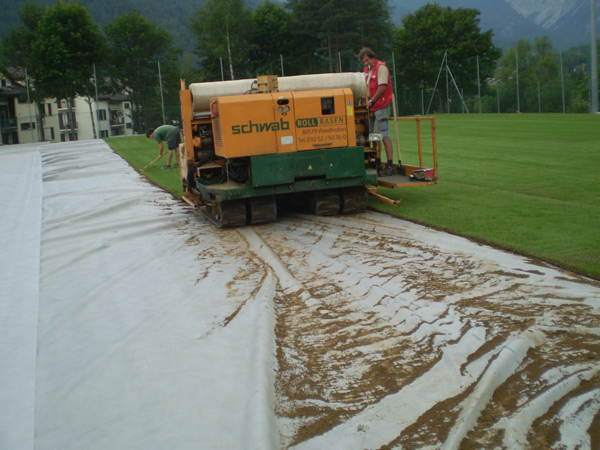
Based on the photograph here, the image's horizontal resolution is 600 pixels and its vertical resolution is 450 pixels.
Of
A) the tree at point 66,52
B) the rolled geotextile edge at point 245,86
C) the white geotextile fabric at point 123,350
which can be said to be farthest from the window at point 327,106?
the tree at point 66,52

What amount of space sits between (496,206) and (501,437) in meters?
6.39

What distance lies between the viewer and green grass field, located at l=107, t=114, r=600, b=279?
268 inches

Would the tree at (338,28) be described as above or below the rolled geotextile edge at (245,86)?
above

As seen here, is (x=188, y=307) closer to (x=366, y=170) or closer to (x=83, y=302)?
(x=83, y=302)

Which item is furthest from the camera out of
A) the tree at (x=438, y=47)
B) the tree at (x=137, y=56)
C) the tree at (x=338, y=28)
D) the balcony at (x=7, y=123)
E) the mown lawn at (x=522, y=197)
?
the balcony at (x=7, y=123)

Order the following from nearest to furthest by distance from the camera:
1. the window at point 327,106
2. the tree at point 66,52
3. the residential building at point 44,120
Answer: the window at point 327,106, the tree at point 66,52, the residential building at point 44,120

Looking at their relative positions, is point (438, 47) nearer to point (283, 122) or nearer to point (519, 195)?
point (519, 195)

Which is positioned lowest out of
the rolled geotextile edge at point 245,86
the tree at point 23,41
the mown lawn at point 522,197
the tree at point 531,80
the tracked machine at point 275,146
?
the mown lawn at point 522,197

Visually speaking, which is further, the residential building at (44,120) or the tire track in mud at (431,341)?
the residential building at (44,120)

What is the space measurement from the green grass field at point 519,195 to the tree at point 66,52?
45.4 meters

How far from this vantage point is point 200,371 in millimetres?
4113

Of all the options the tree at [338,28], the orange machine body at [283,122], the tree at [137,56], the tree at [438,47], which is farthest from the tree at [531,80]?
the tree at [137,56]

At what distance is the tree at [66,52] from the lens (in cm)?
5912

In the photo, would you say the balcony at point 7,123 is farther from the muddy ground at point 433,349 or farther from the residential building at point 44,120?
the muddy ground at point 433,349
